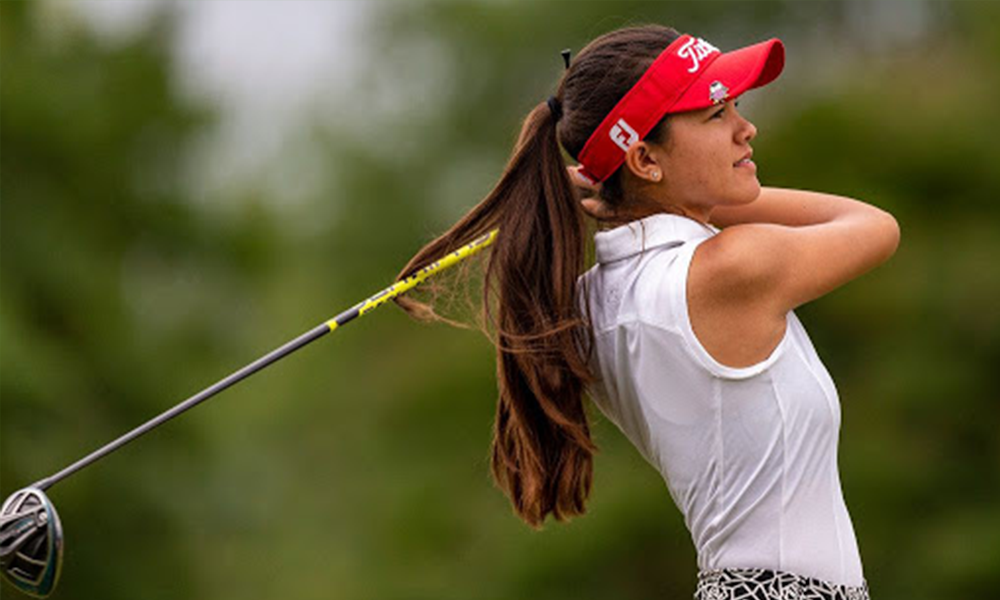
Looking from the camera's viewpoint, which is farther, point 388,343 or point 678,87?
point 388,343

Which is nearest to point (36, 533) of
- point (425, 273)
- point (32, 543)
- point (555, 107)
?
point (32, 543)

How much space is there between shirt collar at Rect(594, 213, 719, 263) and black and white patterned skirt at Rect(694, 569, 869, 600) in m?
0.62

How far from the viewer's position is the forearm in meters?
4.25

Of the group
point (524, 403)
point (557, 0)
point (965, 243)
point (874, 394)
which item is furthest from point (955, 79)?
point (524, 403)

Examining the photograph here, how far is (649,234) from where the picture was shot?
400 cm

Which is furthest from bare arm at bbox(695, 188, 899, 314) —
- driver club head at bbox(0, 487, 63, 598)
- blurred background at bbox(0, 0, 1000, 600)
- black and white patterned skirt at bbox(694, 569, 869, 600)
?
blurred background at bbox(0, 0, 1000, 600)

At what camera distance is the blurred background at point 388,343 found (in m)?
15.9

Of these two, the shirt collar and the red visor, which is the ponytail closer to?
the shirt collar

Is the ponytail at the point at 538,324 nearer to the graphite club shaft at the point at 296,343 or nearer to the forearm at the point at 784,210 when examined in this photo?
the graphite club shaft at the point at 296,343

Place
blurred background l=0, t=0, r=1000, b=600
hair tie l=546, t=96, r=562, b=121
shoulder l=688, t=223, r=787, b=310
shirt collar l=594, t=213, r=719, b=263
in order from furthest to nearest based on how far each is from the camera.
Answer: blurred background l=0, t=0, r=1000, b=600
hair tie l=546, t=96, r=562, b=121
shirt collar l=594, t=213, r=719, b=263
shoulder l=688, t=223, r=787, b=310

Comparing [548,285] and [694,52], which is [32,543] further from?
[694,52]

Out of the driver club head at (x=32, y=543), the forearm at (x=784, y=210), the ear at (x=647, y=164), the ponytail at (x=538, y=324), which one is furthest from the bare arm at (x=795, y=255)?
the driver club head at (x=32, y=543)

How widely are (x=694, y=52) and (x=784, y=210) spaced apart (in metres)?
0.48

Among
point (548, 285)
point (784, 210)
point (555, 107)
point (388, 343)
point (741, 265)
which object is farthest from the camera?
point (388, 343)
